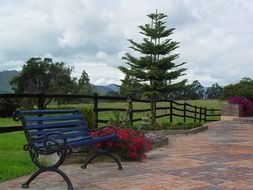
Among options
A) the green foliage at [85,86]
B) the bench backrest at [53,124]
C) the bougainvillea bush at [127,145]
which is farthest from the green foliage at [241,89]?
the green foliage at [85,86]

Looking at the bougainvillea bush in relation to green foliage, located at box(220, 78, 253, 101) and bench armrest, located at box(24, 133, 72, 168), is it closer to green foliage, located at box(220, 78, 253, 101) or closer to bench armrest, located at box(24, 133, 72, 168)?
bench armrest, located at box(24, 133, 72, 168)

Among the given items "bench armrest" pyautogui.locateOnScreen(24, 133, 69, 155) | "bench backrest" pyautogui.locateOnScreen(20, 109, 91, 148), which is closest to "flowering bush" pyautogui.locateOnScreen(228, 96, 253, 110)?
"bench backrest" pyautogui.locateOnScreen(20, 109, 91, 148)

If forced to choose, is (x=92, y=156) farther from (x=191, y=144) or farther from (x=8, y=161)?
(x=191, y=144)

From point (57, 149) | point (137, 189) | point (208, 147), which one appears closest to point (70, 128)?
point (57, 149)

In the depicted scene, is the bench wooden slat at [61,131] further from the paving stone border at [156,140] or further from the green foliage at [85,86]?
the green foliage at [85,86]

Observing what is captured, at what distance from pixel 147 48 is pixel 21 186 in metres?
10.3

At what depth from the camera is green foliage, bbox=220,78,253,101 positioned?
78.1 ft

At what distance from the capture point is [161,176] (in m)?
5.84

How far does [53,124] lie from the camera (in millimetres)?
5852

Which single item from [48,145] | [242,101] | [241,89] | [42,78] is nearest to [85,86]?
[42,78]

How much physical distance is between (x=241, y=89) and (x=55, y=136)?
66.4 ft

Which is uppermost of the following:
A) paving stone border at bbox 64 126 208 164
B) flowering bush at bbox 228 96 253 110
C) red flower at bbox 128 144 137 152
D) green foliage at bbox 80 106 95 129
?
flowering bush at bbox 228 96 253 110

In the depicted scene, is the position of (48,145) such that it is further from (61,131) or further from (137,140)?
(137,140)

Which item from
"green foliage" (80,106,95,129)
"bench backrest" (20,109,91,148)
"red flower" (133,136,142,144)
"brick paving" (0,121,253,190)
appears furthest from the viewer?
"green foliage" (80,106,95,129)
